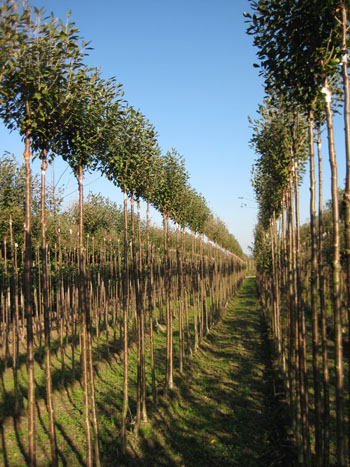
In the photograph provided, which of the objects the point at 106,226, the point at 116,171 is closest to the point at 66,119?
the point at 116,171

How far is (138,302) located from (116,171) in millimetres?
3457

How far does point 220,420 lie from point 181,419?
104 centimetres

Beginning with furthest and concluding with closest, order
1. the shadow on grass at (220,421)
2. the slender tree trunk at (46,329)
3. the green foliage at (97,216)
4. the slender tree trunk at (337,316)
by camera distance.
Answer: the green foliage at (97,216)
the shadow on grass at (220,421)
the slender tree trunk at (46,329)
the slender tree trunk at (337,316)

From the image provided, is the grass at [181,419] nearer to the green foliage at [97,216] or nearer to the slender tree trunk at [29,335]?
the slender tree trunk at [29,335]

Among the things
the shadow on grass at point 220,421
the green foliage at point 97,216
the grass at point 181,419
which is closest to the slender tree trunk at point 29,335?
the grass at point 181,419

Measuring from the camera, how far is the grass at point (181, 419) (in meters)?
7.79

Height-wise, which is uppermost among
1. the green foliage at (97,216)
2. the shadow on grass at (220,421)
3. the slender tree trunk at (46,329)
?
the green foliage at (97,216)

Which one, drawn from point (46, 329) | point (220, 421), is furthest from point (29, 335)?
point (220, 421)

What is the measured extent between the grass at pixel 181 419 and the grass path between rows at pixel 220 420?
0.07ft

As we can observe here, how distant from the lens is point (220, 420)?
952cm

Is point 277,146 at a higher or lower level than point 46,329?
higher

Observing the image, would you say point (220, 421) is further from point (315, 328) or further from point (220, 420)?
point (315, 328)

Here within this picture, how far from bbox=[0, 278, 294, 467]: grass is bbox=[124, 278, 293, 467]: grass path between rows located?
0.02 meters

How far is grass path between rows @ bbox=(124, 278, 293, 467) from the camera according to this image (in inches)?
304
